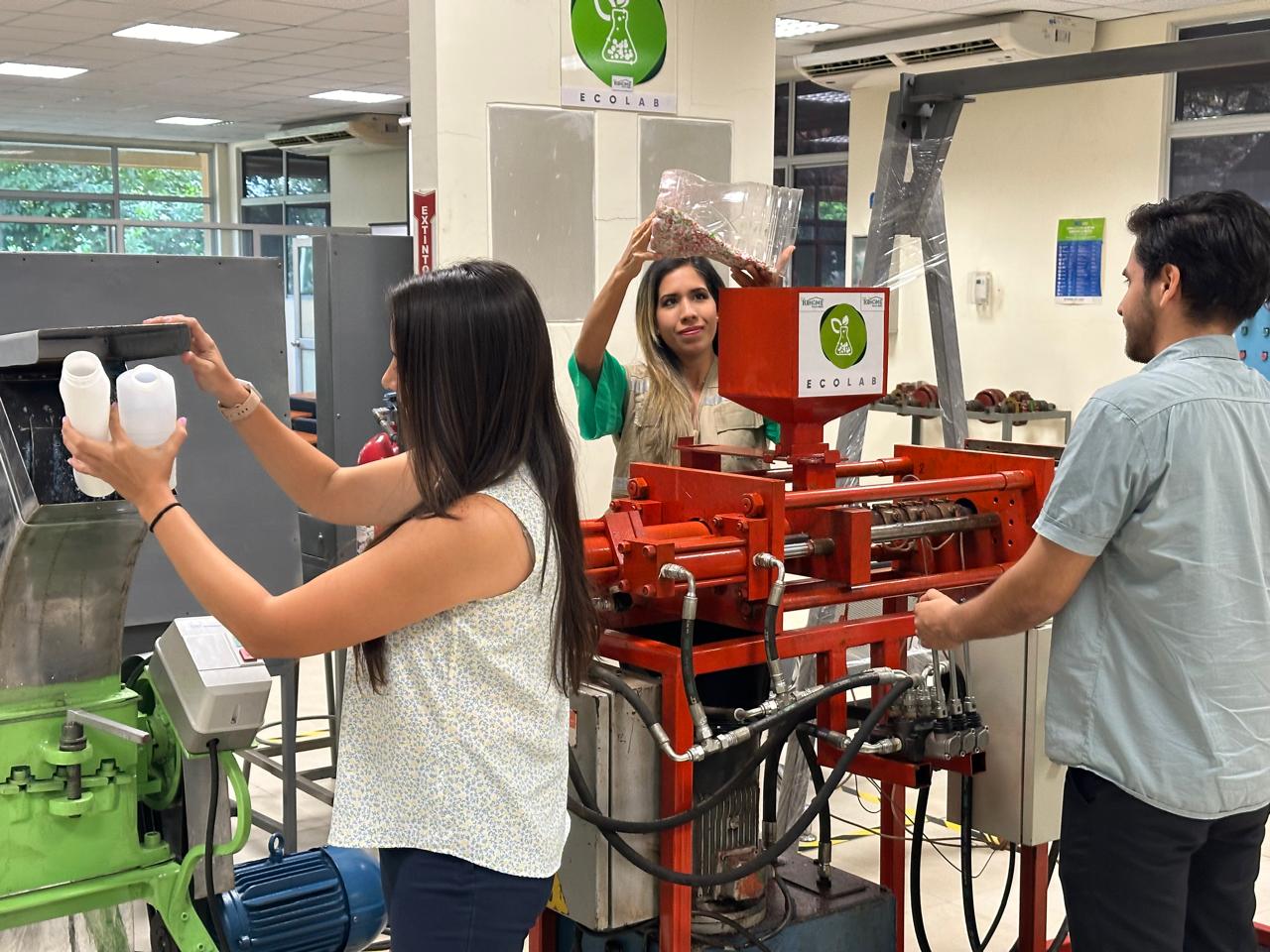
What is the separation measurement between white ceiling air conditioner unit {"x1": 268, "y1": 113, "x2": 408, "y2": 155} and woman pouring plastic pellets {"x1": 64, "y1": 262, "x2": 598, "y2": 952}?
1021cm

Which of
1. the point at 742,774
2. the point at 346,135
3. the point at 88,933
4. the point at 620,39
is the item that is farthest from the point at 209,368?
the point at 346,135

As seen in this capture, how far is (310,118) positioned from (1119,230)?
24.3 ft

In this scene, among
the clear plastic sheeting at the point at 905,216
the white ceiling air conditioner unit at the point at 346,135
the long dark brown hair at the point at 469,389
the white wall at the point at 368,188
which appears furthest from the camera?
the white wall at the point at 368,188

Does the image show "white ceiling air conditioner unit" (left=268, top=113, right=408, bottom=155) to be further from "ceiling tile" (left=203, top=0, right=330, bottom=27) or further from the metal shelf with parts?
the metal shelf with parts

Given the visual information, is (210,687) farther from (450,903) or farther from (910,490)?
(910,490)

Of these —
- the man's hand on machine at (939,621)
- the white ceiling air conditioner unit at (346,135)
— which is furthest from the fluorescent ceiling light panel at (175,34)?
the man's hand on machine at (939,621)

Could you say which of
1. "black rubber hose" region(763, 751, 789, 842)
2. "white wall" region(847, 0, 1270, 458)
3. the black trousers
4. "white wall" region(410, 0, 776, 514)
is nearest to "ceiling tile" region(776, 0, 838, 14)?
"white wall" region(847, 0, 1270, 458)

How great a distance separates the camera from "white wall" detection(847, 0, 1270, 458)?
23.0ft

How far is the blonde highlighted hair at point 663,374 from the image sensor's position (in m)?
2.70

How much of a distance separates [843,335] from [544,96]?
86.6 inches

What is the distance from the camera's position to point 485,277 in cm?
150

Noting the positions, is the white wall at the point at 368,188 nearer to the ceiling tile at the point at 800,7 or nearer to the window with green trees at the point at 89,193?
the window with green trees at the point at 89,193

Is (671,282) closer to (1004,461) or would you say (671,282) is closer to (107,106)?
(1004,461)

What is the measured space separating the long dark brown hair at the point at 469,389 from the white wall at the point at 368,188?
10.7m
